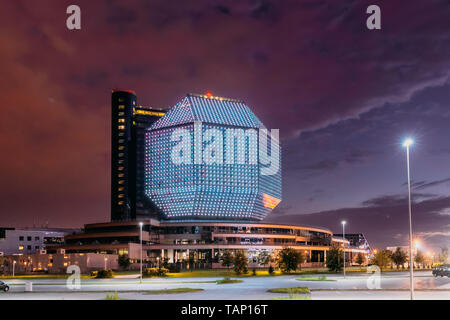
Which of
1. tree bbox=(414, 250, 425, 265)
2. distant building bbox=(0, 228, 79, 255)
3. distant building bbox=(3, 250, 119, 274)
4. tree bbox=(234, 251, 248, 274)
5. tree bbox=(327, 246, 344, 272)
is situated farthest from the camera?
distant building bbox=(0, 228, 79, 255)

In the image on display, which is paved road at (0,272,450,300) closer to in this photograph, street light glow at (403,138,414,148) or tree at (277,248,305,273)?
street light glow at (403,138,414,148)

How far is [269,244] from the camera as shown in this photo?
17250cm

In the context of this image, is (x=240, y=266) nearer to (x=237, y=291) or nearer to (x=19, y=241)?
(x=237, y=291)

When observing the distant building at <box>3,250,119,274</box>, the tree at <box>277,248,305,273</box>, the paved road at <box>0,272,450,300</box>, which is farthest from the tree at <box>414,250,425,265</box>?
the paved road at <box>0,272,450,300</box>

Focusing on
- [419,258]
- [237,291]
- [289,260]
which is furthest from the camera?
[419,258]

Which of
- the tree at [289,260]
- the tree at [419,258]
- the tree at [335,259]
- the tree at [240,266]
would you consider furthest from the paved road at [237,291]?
the tree at [419,258]

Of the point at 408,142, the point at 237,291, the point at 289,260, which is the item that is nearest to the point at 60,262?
the point at 289,260

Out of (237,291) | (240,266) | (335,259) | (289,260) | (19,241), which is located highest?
(237,291)

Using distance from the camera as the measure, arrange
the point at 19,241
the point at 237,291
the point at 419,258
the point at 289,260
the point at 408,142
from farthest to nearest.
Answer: the point at 19,241, the point at 419,258, the point at 289,260, the point at 237,291, the point at 408,142
